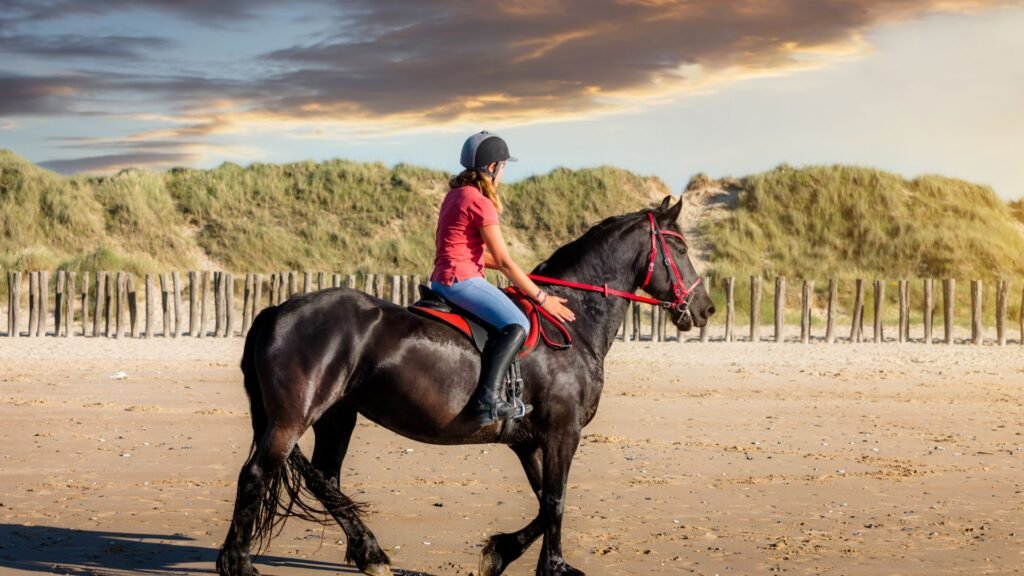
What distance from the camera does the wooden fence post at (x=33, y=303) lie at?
1061 inches

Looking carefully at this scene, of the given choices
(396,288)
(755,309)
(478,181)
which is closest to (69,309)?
(396,288)

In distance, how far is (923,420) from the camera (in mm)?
15078

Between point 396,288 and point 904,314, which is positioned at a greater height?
point 396,288

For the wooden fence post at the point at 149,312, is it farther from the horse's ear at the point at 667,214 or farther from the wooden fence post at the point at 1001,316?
the horse's ear at the point at 667,214

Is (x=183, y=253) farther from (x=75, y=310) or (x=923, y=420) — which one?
(x=923, y=420)

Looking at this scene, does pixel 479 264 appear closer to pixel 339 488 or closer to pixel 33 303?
pixel 339 488

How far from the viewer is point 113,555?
791 centimetres

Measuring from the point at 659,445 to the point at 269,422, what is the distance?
21.9 ft

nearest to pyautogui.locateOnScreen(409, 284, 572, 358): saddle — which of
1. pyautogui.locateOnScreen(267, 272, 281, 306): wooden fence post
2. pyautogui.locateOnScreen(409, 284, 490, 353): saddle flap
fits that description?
pyautogui.locateOnScreen(409, 284, 490, 353): saddle flap

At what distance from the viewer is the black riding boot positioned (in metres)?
6.92

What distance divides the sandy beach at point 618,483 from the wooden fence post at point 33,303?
8.35m

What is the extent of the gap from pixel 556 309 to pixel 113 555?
329 centimetres

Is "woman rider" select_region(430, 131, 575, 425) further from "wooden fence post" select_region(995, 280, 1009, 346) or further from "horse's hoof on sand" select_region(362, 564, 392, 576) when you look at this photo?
"wooden fence post" select_region(995, 280, 1009, 346)

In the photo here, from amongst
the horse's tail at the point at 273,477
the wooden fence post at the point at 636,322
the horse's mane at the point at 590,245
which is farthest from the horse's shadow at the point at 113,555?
the wooden fence post at the point at 636,322
